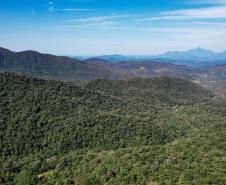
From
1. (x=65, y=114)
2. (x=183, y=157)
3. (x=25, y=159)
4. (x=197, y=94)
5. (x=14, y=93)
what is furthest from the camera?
(x=197, y=94)

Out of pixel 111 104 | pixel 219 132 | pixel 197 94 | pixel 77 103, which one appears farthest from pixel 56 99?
pixel 197 94

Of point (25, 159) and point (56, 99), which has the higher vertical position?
point (56, 99)

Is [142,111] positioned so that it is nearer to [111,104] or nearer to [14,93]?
[111,104]

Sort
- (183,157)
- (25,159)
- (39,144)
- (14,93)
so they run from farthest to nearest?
(14,93)
(39,144)
(25,159)
(183,157)

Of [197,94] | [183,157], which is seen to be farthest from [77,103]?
[197,94]

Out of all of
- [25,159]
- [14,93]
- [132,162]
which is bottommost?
[25,159]

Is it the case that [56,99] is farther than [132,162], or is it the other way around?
[56,99]
